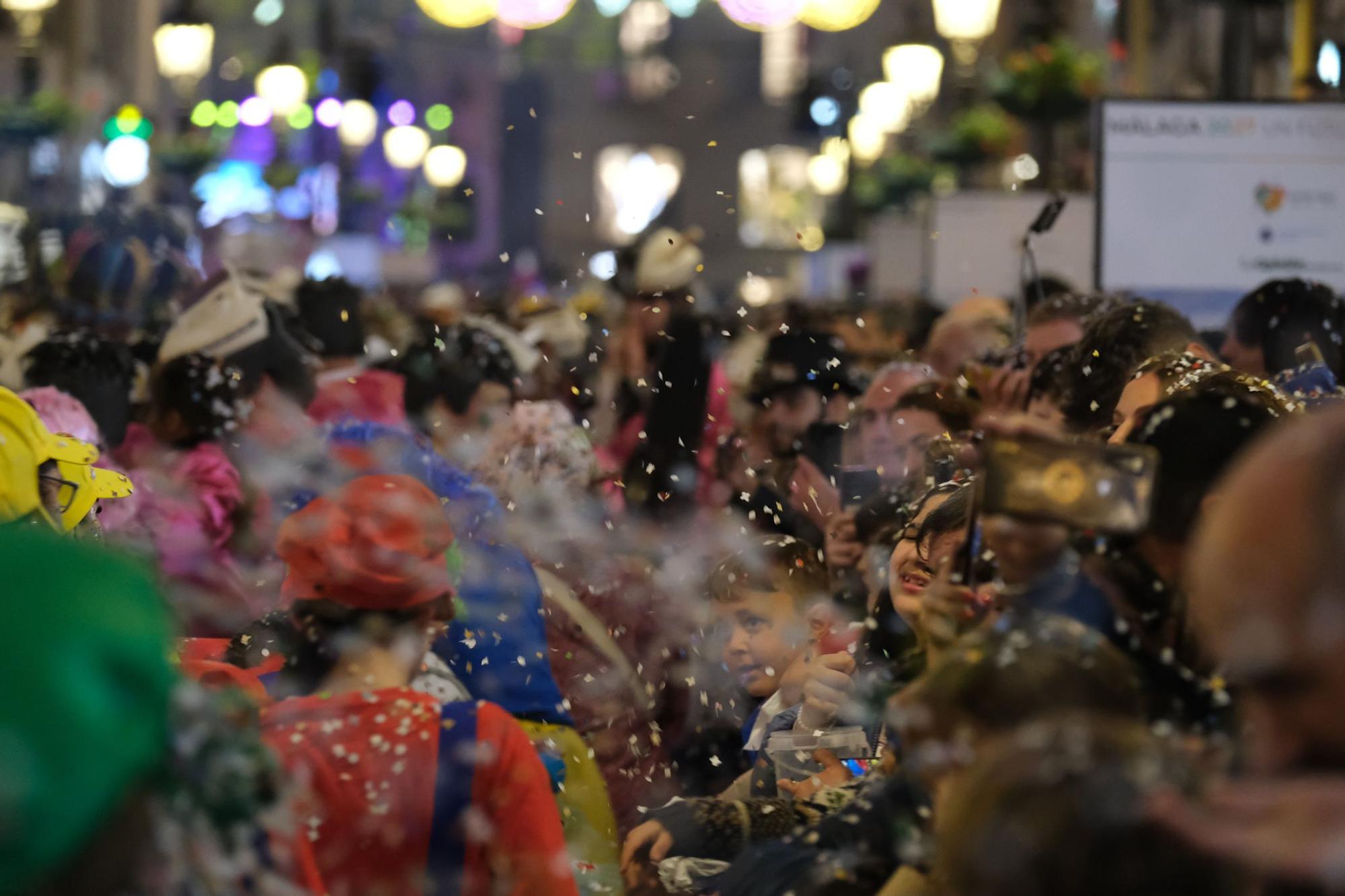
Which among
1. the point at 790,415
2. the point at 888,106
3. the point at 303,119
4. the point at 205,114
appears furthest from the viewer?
the point at 303,119

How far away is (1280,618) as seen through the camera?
141 cm

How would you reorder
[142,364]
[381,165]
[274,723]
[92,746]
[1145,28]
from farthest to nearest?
[381,165]
[1145,28]
[142,364]
[274,723]
[92,746]

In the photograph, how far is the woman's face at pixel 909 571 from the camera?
2953mm

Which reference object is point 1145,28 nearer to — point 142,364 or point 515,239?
point 142,364

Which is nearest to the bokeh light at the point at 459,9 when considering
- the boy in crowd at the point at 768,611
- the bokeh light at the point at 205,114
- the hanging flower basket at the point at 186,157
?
the boy in crowd at the point at 768,611

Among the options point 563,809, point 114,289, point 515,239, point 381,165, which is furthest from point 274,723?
point 515,239

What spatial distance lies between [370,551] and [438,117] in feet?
159

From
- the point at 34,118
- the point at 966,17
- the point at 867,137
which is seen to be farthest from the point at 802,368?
the point at 867,137

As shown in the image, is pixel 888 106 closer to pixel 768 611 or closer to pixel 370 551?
pixel 768 611

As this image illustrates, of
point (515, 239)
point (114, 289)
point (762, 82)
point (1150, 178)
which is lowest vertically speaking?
point (515, 239)

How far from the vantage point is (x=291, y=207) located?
92.0ft

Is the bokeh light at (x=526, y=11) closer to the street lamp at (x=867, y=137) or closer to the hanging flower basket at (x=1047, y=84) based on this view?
the hanging flower basket at (x=1047, y=84)

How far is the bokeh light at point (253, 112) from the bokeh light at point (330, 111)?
1.36 m

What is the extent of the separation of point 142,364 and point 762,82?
48.9 m
